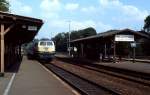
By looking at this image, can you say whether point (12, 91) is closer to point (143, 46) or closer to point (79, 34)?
point (143, 46)

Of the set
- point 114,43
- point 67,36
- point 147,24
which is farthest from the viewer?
point 67,36

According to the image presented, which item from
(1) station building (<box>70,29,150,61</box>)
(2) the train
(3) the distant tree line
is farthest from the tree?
(2) the train

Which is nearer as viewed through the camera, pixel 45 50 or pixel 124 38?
pixel 124 38

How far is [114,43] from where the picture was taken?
155 feet

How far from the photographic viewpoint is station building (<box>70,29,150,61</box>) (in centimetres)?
4625

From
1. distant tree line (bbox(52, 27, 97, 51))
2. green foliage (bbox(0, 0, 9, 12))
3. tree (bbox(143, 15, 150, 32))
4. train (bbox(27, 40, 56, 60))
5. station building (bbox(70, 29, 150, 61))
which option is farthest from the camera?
distant tree line (bbox(52, 27, 97, 51))

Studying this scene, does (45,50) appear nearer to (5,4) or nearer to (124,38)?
(124,38)

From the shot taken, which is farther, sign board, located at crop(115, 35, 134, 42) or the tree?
the tree

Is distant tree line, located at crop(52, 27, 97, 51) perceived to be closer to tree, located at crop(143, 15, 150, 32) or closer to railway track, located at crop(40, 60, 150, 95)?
tree, located at crop(143, 15, 150, 32)

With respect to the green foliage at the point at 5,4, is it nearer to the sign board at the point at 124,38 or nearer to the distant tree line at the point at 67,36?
the sign board at the point at 124,38

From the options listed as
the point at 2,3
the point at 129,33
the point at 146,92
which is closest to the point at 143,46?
the point at 2,3

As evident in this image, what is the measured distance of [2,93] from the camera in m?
16.0

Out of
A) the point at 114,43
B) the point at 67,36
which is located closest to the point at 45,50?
the point at 114,43

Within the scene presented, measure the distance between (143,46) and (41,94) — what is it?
6703 cm
